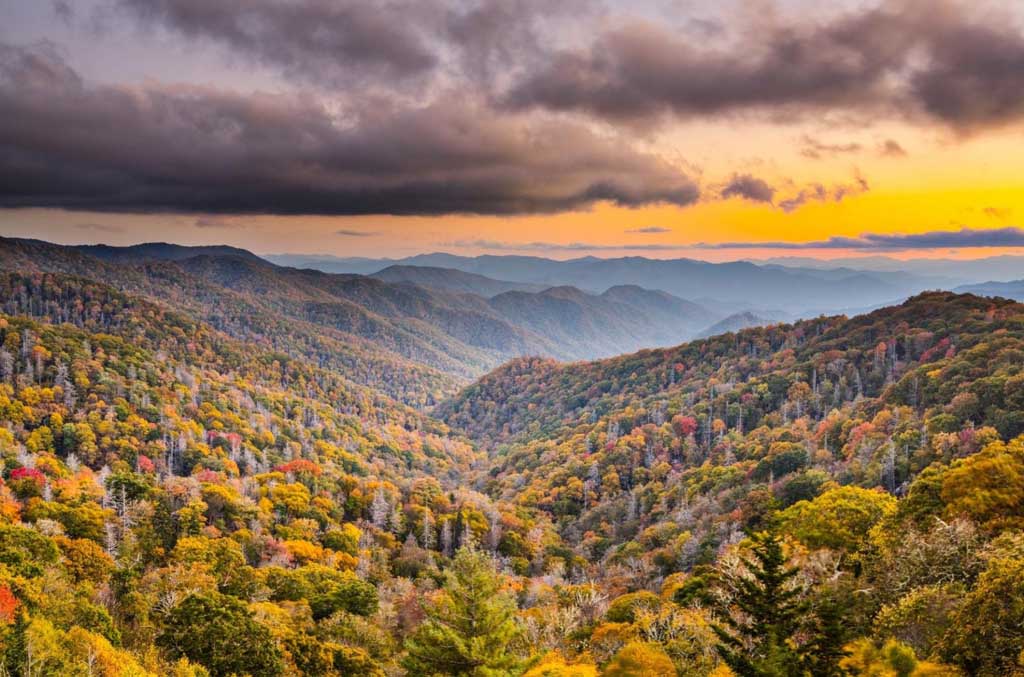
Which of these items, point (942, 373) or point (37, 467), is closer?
point (37, 467)

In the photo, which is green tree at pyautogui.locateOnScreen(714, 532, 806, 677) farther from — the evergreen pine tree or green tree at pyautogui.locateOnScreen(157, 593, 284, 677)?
green tree at pyautogui.locateOnScreen(157, 593, 284, 677)

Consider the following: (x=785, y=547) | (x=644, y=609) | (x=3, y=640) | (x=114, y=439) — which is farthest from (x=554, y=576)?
(x=114, y=439)

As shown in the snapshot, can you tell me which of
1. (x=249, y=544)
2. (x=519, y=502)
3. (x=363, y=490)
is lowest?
(x=519, y=502)

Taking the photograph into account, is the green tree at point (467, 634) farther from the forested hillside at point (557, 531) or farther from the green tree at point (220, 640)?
the green tree at point (220, 640)

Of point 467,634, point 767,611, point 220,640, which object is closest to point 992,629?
point 767,611

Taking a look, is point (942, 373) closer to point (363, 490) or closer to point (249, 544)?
point (363, 490)

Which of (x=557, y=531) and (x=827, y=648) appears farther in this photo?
(x=557, y=531)

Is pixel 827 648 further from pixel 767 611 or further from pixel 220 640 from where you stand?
pixel 220 640
